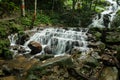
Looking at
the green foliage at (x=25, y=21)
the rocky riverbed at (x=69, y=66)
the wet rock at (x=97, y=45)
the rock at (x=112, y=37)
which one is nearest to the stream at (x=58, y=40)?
the wet rock at (x=97, y=45)

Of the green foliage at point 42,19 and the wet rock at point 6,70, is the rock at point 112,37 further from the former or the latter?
the wet rock at point 6,70

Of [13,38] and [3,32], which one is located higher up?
[3,32]

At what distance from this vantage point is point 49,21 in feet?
82.0

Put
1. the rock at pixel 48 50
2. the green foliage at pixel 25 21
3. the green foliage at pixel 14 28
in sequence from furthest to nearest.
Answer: the green foliage at pixel 25 21
the green foliage at pixel 14 28
the rock at pixel 48 50

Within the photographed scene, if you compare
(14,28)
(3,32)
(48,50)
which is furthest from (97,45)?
(3,32)

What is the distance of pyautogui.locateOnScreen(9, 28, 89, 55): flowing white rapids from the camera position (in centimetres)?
1772

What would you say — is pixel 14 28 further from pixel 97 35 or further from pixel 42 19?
pixel 97 35

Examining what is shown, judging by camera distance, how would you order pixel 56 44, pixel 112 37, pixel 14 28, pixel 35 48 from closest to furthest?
pixel 35 48, pixel 112 37, pixel 56 44, pixel 14 28

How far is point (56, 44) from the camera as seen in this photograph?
18.6 meters

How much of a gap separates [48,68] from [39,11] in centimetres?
1619

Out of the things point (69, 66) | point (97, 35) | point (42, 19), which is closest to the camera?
point (69, 66)

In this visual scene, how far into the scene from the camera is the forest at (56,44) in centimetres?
1097

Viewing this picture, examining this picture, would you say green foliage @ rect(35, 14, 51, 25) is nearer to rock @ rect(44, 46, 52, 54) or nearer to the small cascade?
the small cascade

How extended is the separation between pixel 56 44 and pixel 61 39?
66cm
